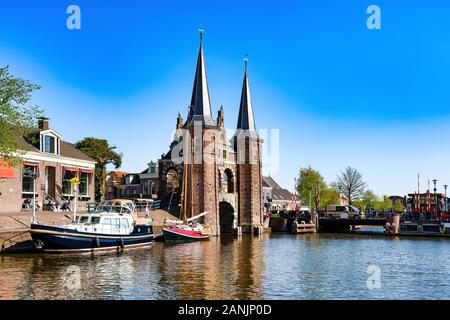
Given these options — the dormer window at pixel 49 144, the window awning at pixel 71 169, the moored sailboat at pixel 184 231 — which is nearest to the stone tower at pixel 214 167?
the moored sailboat at pixel 184 231

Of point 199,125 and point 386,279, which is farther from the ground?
point 199,125

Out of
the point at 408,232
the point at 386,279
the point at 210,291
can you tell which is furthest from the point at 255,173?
the point at 210,291

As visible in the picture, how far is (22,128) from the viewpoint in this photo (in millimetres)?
37125

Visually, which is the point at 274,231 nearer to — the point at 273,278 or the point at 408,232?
the point at 408,232

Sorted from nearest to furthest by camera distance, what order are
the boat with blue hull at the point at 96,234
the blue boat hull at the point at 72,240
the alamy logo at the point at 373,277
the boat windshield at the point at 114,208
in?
1. the alamy logo at the point at 373,277
2. the blue boat hull at the point at 72,240
3. the boat with blue hull at the point at 96,234
4. the boat windshield at the point at 114,208

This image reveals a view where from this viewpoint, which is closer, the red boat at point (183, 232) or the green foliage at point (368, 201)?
the red boat at point (183, 232)

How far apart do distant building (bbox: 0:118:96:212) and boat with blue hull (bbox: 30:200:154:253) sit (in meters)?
8.13

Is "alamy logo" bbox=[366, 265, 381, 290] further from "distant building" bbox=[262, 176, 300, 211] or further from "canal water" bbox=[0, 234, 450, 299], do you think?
"distant building" bbox=[262, 176, 300, 211]

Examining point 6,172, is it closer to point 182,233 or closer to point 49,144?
point 49,144

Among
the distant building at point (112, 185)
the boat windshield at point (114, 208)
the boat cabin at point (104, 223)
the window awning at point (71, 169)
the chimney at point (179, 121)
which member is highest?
the chimney at point (179, 121)

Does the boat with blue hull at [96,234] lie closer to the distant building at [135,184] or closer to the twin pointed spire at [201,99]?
the twin pointed spire at [201,99]

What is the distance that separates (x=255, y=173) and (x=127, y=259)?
135 feet

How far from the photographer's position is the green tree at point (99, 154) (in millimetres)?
81619

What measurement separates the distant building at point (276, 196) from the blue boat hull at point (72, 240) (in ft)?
229
